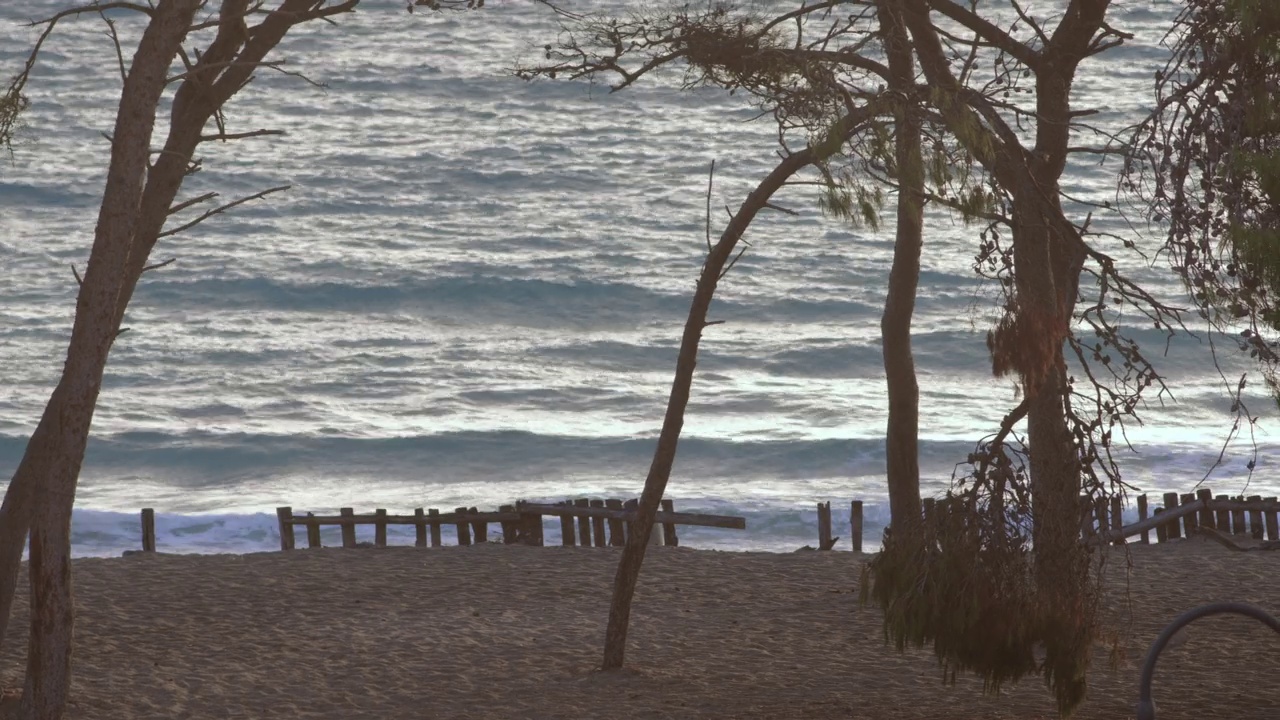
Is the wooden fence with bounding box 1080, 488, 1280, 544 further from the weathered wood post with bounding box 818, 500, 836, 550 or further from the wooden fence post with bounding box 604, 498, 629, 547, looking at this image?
the wooden fence post with bounding box 604, 498, 629, 547

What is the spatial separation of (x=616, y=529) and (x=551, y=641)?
3.89 metres

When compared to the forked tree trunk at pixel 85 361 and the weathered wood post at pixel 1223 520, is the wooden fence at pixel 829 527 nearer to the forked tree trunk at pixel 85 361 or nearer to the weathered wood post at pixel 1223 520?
the weathered wood post at pixel 1223 520

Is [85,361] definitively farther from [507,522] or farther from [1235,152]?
[507,522]

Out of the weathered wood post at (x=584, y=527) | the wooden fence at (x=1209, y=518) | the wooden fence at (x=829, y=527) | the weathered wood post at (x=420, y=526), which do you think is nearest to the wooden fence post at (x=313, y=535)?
the weathered wood post at (x=420, y=526)

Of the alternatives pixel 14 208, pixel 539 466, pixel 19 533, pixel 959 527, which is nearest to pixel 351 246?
pixel 14 208

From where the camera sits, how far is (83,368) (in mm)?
7562

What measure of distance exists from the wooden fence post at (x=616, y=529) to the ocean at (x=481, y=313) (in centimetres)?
465

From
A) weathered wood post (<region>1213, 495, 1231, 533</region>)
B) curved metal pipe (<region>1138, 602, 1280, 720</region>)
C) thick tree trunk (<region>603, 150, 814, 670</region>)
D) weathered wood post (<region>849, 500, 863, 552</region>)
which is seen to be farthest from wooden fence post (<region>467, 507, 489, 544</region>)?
curved metal pipe (<region>1138, 602, 1280, 720</region>)

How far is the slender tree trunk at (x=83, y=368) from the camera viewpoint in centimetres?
753

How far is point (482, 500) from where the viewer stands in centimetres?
2411

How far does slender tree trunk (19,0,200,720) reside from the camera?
753 centimetres

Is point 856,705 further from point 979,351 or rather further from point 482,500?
point 979,351

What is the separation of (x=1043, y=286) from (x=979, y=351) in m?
25.7

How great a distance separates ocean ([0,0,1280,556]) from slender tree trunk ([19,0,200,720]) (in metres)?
8.09
